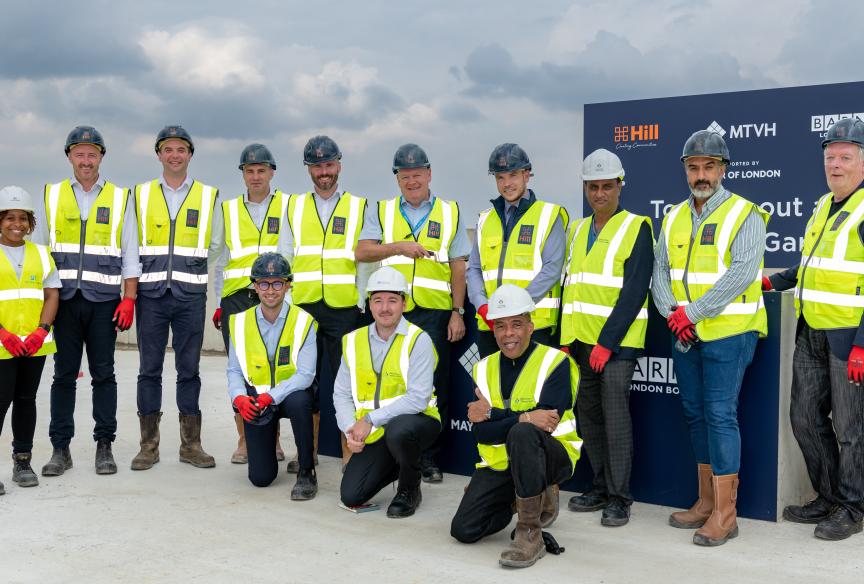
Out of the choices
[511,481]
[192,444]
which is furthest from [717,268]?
[192,444]

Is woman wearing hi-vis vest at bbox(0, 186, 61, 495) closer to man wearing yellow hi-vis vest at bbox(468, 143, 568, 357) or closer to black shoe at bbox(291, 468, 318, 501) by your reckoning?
black shoe at bbox(291, 468, 318, 501)

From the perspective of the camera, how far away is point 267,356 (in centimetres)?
568

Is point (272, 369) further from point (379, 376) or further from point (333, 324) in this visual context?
point (379, 376)

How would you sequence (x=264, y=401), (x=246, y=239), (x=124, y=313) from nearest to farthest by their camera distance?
(x=264, y=401)
(x=124, y=313)
(x=246, y=239)

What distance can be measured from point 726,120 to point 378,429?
16.7ft

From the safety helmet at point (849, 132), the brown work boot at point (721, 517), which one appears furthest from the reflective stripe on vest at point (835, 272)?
the brown work boot at point (721, 517)

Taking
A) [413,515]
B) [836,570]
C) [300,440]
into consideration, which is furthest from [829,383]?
[300,440]

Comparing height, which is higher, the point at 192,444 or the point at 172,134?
the point at 172,134

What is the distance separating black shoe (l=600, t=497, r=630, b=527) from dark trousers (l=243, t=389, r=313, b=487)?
5.80ft

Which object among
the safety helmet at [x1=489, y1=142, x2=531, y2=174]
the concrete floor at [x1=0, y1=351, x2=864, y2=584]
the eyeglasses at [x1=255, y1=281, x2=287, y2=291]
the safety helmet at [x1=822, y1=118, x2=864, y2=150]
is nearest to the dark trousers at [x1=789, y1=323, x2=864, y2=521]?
the concrete floor at [x1=0, y1=351, x2=864, y2=584]

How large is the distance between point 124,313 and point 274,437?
49.5 inches

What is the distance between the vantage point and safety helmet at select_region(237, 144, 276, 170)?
6.33 m

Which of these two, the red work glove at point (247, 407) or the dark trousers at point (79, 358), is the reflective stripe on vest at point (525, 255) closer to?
the red work glove at point (247, 407)

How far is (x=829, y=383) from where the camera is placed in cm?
484
